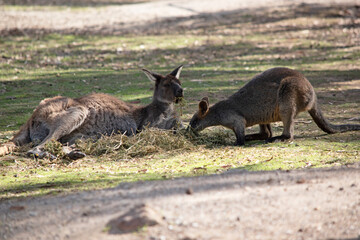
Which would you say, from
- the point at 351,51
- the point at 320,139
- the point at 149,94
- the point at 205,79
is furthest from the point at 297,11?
the point at 320,139

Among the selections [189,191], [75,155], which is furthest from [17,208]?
[75,155]

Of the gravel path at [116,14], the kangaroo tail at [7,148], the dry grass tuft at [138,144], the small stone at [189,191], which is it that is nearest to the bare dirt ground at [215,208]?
the small stone at [189,191]

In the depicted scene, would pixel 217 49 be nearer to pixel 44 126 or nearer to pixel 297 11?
pixel 297 11

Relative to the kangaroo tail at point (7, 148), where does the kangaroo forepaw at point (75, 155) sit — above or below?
below

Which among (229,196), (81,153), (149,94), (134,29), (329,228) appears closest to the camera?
(329,228)

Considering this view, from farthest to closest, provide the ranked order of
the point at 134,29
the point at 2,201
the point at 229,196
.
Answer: the point at 134,29 < the point at 2,201 < the point at 229,196

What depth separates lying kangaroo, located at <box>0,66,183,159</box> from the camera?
696 centimetres

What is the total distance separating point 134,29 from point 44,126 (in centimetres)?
1057

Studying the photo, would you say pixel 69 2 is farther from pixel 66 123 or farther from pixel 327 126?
pixel 327 126

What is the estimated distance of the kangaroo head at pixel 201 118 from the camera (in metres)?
7.18

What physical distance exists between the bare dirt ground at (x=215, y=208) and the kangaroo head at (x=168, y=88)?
83.4 inches

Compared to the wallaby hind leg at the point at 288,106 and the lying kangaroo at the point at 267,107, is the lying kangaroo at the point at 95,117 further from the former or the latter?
the wallaby hind leg at the point at 288,106

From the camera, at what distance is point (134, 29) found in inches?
673

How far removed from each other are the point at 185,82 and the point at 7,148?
17.4 feet
